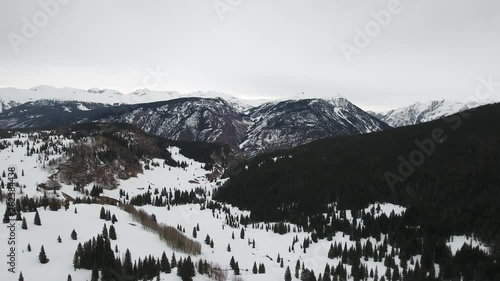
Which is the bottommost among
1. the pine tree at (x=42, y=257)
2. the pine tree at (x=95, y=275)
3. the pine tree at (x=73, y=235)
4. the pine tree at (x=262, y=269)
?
the pine tree at (x=262, y=269)

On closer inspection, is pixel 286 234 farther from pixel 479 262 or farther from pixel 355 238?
pixel 479 262

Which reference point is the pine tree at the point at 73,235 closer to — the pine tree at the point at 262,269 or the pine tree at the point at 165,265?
the pine tree at the point at 165,265

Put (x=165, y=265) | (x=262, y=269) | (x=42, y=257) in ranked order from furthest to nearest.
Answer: (x=262, y=269) < (x=165, y=265) < (x=42, y=257)

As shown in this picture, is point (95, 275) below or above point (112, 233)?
below

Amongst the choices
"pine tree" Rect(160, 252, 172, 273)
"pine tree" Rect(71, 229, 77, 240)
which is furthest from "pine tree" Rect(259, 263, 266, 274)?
"pine tree" Rect(71, 229, 77, 240)

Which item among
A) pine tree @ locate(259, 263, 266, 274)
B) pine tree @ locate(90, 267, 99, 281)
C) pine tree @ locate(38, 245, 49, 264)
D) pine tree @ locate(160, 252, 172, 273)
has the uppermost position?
pine tree @ locate(38, 245, 49, 264)

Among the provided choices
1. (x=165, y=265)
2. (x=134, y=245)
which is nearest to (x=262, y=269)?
(x=165, y=265)

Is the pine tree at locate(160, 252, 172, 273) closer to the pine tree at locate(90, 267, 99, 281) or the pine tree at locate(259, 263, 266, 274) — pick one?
the pine tree at locate(90, 267, 99, 281)

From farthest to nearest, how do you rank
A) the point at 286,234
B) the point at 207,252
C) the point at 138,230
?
the point at 286,234 → the point at 207,252 → the point at 138,230

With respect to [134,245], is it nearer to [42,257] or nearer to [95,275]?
[95,275]

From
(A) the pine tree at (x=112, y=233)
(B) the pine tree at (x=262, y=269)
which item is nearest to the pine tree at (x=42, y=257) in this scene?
(A) the pine tree at (x=112, y=233)

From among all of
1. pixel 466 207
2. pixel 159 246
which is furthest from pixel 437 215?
pixel 159 246
